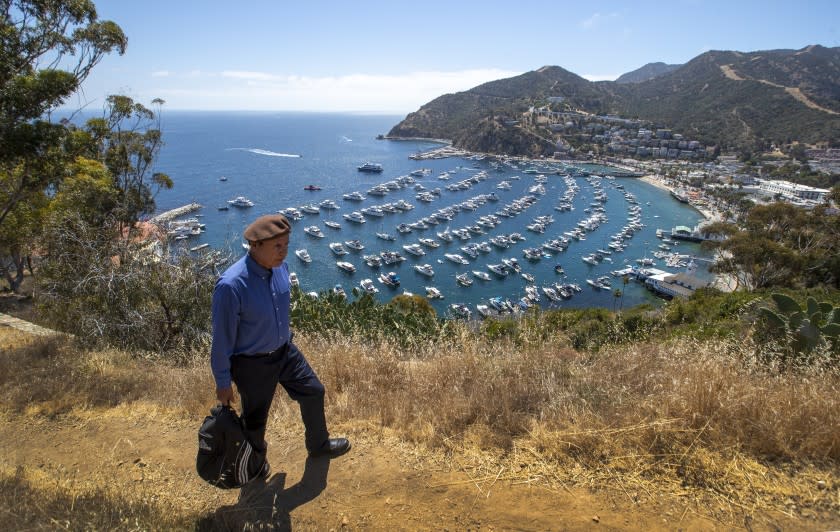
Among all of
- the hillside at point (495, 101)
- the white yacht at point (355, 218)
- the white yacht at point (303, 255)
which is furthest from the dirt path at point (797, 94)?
the white yacht at point (303, 255)

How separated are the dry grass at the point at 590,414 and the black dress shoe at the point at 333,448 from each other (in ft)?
0.86

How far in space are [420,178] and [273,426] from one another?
66172 millimetres

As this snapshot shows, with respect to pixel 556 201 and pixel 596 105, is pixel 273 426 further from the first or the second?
pixel 596 105

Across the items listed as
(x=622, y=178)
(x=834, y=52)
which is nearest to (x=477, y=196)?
(x=622, y=178)

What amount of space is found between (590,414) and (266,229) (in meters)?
2.02

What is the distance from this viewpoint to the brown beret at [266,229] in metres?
1.95

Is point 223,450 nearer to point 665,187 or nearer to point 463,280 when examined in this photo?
point 463,280

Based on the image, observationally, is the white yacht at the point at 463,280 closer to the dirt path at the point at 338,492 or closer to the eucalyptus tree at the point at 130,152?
the eucalyptus tree at the point at 130,152

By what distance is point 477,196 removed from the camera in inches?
2205

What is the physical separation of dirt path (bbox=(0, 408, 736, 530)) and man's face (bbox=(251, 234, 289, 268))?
3.61 ft

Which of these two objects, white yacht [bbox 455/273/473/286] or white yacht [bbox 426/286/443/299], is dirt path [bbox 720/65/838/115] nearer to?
white yacht [bbox 455/273/473/286]

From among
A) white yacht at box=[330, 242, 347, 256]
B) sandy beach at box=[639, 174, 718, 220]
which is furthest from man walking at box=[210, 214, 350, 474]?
sandy beach at box=[639, 174, 718, 220]

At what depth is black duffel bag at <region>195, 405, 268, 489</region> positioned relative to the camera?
194 centimetres

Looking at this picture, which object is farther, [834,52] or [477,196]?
[834,52]
